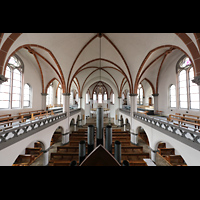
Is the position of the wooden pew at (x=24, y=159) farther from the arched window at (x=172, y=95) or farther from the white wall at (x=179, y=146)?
the arched window at (x=172, y=95)

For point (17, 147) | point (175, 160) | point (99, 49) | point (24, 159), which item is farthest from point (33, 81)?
point (175, 160)

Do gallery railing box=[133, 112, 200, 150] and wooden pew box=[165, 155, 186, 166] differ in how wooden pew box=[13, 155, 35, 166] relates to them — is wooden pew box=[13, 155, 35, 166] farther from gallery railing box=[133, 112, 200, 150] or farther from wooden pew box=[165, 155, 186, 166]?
wooden pew box=[165, 155, 186, 166]

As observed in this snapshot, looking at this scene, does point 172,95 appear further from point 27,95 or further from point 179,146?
point 27,95

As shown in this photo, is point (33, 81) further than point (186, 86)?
Yes

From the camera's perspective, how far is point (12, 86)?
8758 millimetres

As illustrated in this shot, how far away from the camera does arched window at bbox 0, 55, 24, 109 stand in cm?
813

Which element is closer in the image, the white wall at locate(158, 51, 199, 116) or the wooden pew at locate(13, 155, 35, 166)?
the wooden pew at locate(13, 155, 35, 166)

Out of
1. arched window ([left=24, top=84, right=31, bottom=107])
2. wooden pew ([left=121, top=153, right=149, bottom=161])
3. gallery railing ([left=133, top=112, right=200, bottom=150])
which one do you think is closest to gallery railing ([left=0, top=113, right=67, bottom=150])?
arched window ([left=24, top=84, right=31, bottom=107])

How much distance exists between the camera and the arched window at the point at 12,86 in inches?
320

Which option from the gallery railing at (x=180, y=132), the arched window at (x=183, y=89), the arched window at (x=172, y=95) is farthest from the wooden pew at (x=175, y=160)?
the arched window at (x=172, y=95)
